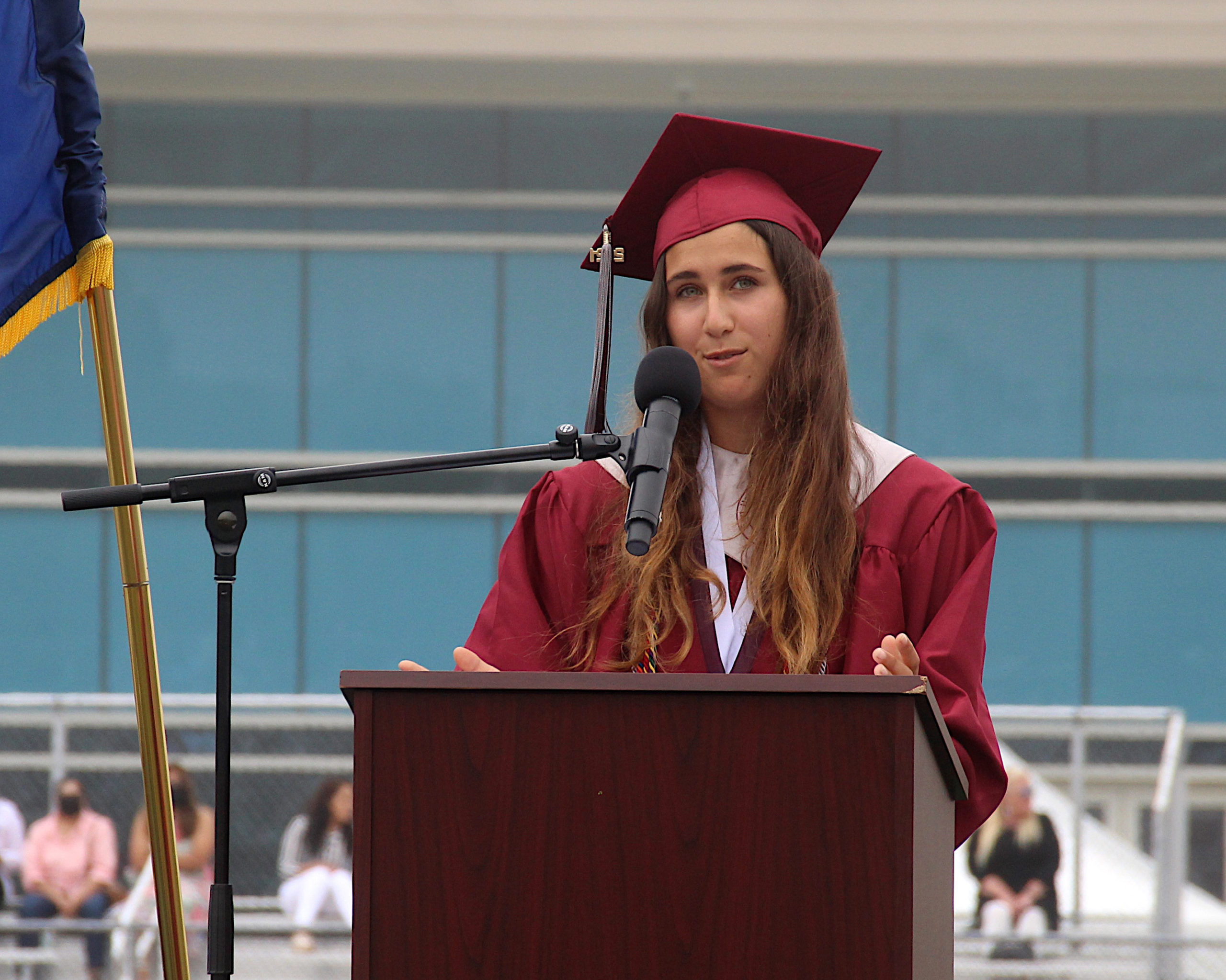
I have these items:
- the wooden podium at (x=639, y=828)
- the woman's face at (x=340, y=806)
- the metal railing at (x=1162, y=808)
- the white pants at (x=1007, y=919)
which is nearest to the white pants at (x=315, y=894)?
the woman's face at (x=340, y=806)

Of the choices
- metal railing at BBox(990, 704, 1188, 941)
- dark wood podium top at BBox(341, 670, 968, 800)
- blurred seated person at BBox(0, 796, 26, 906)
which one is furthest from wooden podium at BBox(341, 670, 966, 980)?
blurred seated person at BBox(0, 796, 26, 906)

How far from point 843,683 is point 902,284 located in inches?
460

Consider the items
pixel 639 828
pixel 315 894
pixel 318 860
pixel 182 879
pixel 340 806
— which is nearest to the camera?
pixel 639 828

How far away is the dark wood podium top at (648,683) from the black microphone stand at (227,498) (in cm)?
36

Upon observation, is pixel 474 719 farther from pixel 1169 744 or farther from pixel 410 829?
pixel 1169 744

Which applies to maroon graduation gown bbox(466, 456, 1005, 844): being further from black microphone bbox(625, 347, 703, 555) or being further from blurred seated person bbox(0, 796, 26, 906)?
blurred seated person bbox(0, 796, 26, 906)

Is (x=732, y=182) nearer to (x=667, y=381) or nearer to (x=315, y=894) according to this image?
(x=667, y=381)

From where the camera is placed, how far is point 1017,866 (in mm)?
7824

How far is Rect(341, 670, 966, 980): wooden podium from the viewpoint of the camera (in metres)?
1.77

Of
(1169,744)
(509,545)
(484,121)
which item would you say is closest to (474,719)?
(509,545)

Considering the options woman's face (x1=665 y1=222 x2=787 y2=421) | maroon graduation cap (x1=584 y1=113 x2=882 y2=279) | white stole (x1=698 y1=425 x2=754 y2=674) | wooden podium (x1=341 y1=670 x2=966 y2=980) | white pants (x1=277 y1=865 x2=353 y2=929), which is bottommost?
white pants (x1=277 y1=865 x2=353 y2=929)

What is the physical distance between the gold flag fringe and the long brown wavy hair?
1.04 metres

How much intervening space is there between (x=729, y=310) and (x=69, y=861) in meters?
6.70

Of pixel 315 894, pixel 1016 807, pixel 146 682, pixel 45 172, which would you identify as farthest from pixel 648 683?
pixel 315 894
